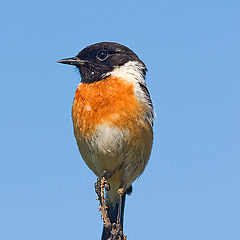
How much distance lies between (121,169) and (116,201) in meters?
0.80

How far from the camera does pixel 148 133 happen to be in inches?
269

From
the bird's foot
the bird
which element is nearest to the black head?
the bird

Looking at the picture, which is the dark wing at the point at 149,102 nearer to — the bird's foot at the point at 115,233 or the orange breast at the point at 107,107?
the orange breast at the point at 107,107

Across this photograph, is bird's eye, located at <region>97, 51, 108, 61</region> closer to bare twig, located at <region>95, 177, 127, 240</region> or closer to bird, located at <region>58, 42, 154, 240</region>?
bird, located at <region>58, 42, 154, 240</region>

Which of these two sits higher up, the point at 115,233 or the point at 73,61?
the point at 73,61

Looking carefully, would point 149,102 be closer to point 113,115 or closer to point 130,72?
point 130,72

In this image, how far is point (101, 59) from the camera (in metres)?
7.34

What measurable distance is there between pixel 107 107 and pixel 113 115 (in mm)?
157

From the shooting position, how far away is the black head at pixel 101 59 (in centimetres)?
726

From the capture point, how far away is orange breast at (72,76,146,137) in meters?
6.43

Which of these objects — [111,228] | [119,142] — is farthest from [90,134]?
[111,228]

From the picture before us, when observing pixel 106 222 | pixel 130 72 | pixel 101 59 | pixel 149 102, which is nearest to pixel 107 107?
pixel 149 102

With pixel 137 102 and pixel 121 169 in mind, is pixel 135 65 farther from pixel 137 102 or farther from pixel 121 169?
pixel 121 169

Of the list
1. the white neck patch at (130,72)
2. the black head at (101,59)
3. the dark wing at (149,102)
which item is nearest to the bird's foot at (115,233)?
the dark wing at (149,102)
